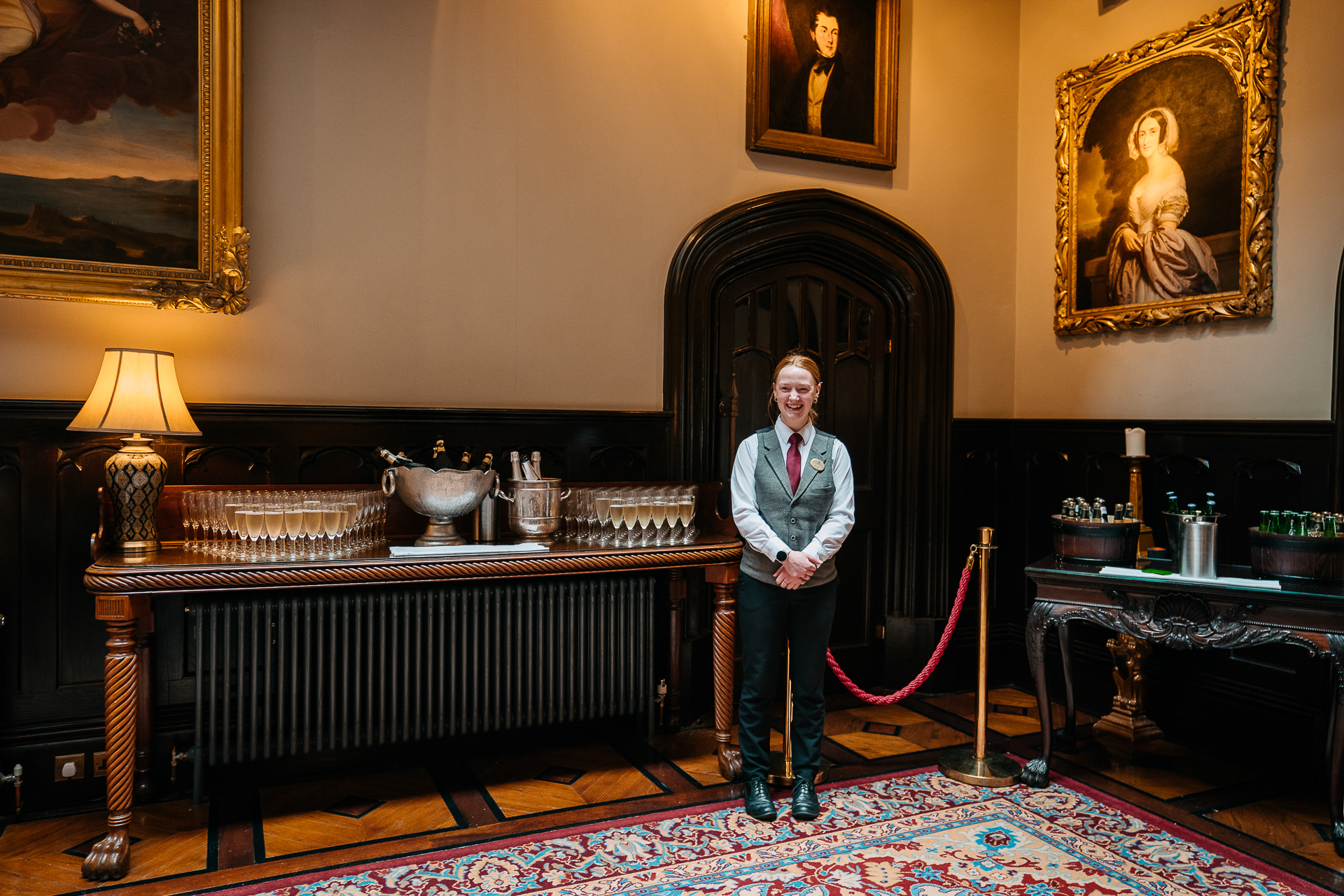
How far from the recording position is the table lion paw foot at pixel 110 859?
2.97 m

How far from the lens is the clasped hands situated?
10.9 feet

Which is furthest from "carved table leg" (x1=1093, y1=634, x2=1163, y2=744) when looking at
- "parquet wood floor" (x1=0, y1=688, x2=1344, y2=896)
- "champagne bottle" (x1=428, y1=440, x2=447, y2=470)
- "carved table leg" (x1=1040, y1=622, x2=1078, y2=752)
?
"champagne bottle" (x1=428, y1=440, x2=447, y2=470)

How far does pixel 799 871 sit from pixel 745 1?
4180 millimetres

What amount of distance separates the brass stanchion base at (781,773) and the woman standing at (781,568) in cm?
12

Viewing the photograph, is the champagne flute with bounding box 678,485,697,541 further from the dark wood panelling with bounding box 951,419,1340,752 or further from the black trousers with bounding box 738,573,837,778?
the dark wood panelling with bounding box 951,419,1340,752

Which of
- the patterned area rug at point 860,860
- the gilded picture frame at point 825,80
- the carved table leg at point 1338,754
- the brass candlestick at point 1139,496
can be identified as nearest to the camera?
the patterned area rug at point 860,860

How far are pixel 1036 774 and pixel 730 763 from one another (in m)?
1.30

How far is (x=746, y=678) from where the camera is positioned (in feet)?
11.5

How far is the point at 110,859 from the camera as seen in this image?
2996 mm

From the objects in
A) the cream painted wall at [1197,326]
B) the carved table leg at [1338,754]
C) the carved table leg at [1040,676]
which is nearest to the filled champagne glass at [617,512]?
the carved table leg at [1040,676]

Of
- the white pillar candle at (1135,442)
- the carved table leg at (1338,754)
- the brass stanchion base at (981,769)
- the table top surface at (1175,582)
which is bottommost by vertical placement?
the brass stanchion base at (981,769)

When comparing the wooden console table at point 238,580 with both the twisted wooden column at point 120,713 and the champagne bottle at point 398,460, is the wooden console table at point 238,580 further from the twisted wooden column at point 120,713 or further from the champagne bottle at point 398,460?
the champagne bottle at point 398,460

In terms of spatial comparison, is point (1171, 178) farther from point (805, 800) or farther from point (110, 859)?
point (110, 859)

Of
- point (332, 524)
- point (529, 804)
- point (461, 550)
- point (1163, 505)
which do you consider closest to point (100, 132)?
point (332, 524)
